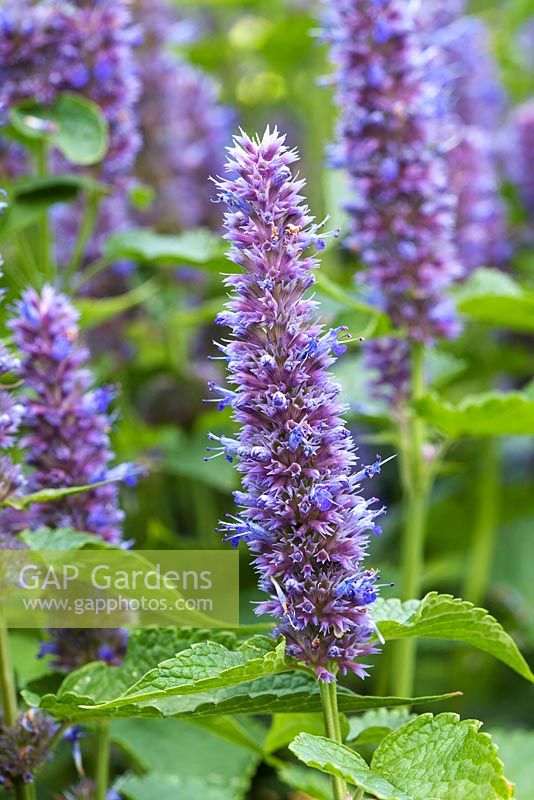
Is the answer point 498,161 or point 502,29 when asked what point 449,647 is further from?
point 502,29

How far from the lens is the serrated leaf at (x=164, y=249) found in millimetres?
2805

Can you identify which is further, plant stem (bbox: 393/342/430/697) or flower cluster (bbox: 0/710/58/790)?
plant stem (bbox: 393/342/430/697)

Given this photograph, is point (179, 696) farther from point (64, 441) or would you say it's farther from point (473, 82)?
point (473, 82)

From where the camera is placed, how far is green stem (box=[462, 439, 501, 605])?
3.60 m

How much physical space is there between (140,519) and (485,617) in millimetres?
2197

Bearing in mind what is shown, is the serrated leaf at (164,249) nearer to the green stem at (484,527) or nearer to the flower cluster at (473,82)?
the green stem at (484,527)

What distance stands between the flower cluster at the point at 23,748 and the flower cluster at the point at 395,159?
1.41m

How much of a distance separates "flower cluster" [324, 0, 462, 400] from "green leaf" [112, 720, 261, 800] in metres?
1.20

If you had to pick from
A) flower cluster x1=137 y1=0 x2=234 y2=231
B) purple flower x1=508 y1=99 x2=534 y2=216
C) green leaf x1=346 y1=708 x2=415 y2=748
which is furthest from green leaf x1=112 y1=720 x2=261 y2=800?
purple flower x1=508 y1=99 x2=534 y2=216

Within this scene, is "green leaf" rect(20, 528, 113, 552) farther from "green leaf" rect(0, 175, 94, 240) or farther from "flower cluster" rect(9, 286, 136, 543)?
"green leaf" rect(0, 175, 94, 240)

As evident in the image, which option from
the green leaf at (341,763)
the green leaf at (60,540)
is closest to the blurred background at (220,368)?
the green leaf at (60,540)

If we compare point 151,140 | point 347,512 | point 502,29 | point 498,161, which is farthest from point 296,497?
point 502,29

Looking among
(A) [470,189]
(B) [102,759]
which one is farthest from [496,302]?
(B) [102,759]

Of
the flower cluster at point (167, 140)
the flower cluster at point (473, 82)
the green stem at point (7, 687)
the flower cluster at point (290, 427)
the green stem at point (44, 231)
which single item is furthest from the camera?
the flower cluster at point (473, 82)
